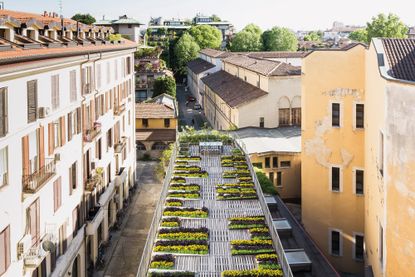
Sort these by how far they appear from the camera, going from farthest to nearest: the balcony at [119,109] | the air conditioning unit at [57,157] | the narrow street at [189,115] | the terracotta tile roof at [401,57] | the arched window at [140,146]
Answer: the narrow street at [189,115]
the arched window at [140,146]
the balcony at [119,109]
the air conditioning unit at [57,157]
the terracotta tile roof at [401,57]

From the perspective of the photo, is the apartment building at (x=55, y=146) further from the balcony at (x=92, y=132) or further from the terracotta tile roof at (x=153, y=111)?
the terracotta tile roof at (x=153, y=111)

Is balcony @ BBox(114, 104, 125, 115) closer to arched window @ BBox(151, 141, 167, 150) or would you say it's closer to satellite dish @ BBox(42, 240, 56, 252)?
arched window @ BBox(151, 141, 167, 150)

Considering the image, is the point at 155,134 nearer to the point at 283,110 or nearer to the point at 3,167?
the point at 283,110

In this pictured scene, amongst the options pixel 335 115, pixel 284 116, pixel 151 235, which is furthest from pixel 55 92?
pixel 284 116

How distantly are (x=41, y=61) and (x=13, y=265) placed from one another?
7.69 meters

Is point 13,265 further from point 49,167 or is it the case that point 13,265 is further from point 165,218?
point 165,218

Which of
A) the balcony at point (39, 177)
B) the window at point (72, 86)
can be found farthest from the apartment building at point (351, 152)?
the balcony at point (39, 177)

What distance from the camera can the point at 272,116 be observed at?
48.0m

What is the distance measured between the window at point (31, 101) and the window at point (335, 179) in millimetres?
17176

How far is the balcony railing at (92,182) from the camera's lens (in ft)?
89.2

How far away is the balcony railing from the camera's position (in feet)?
89.2

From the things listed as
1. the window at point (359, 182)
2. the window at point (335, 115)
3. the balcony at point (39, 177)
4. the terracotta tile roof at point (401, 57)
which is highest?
the terracotta tile roof at point (401, 57)

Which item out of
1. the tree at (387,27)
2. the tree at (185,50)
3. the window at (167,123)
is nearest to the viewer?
the window at (167,123)

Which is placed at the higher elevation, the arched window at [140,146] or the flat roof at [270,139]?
the flat roof at [270,139]
